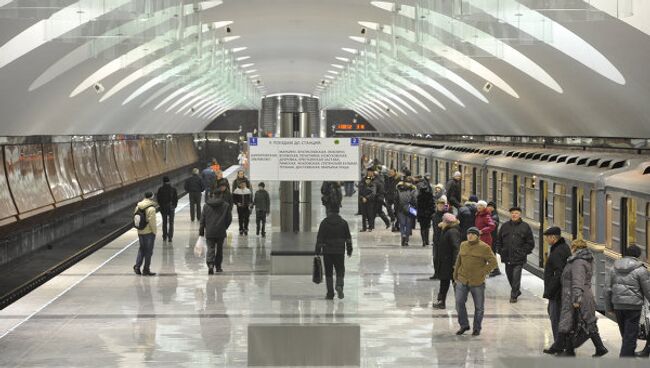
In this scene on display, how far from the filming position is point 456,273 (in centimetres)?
1394

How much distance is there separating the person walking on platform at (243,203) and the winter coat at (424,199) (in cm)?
463

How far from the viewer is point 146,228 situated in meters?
19.0

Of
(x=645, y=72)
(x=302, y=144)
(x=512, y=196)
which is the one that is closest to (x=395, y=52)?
(x=512, y=196)

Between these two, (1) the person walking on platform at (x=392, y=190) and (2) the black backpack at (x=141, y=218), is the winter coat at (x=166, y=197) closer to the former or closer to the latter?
(2) the black backpack at (x=141, y=218)

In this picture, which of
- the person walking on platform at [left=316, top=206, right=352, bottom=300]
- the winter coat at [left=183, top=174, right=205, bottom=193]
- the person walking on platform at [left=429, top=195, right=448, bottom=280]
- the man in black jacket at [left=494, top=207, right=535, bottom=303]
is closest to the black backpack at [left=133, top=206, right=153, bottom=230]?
the person walking on platform at [left=429, top=195, right=448, bottom=280]

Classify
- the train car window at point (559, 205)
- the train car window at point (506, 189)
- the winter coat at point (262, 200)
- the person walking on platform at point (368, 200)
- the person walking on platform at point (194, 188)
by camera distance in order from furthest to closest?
the person walking on platform at point (194, 188)
the person walking on platform at point (368, 200)
the train car window at point (506, 189)
the winter coat at point (262, 200)
the train car window at point (559, 205)

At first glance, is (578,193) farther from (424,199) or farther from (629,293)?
(629,293)

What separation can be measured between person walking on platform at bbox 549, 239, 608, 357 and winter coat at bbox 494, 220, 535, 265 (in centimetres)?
384

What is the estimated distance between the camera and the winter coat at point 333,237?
12203 millimetres

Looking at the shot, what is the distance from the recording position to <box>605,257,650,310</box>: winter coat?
11.8 m

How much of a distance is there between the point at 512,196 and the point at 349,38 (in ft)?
32.1

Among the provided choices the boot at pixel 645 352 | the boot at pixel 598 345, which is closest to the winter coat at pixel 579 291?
the boot at pixel 598 345

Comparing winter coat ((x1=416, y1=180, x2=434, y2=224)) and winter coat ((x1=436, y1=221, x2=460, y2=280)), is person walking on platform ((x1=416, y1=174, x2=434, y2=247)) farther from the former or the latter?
winter coat ((x1=436, y1=221, x2=460, y2=280))

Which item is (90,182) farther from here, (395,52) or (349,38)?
(395,52)
